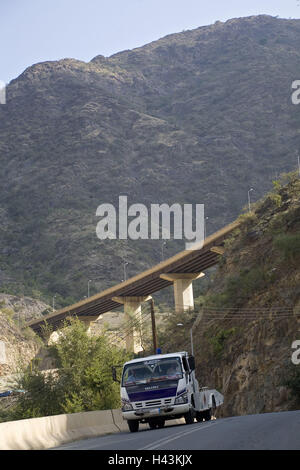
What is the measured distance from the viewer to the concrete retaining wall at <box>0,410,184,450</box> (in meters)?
16.2

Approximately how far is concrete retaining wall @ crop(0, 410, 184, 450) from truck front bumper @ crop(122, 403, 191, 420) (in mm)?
1720

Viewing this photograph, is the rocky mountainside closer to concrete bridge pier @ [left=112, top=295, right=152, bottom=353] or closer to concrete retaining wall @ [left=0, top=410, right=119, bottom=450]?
concrete bridge pier @ [left=112, top=295, right=152, bottom=353]

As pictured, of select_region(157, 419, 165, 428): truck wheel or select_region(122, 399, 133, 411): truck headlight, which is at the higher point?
select_region(122, 399, 133, 411): truck headlight

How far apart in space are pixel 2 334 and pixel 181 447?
7728 cm

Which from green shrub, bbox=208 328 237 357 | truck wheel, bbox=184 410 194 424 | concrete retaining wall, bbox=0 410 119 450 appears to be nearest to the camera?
concrete retaining wall, bbox=0 410 119 450

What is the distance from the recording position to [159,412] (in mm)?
22172

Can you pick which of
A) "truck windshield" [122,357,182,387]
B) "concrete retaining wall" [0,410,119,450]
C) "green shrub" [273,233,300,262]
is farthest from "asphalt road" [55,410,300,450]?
"green shrub" [273,233,300,262]

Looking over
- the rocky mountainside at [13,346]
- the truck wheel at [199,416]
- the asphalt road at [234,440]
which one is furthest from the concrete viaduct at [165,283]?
the asphalt road at [234,440]

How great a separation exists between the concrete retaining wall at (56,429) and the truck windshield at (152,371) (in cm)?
199

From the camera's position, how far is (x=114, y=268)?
163 meters

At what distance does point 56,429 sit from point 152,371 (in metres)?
4.16
